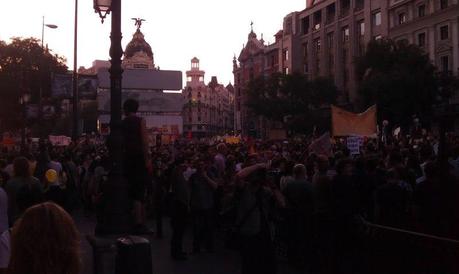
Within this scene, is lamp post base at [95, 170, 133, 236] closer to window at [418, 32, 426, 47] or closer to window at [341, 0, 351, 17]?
window at [418, 32, 426, 47]

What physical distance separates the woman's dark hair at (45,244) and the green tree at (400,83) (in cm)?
4618

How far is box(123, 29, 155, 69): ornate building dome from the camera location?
297 feet

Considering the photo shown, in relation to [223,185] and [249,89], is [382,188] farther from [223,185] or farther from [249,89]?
[249,89]

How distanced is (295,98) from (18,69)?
28327mm

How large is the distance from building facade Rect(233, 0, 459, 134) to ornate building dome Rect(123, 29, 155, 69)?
18.6m

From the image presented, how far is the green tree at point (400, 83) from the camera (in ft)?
156

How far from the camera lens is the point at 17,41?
203 ft

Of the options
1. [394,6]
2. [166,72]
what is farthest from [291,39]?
[166,72]

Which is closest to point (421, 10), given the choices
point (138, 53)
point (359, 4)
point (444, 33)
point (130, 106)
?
point (444, 33)

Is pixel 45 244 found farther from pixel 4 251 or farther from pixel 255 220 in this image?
pixel 255 220

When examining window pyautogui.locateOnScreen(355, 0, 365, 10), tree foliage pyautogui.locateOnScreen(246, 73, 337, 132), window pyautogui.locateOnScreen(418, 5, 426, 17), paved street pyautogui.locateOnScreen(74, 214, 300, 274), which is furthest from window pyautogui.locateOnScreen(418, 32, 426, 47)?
paved street pyautogui.locateOnScreen(74, 214, 300, 274)

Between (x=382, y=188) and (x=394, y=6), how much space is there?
55085 millimetres

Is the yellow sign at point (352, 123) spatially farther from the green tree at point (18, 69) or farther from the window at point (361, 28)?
the window at point (361, 28)

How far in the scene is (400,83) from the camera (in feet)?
155
